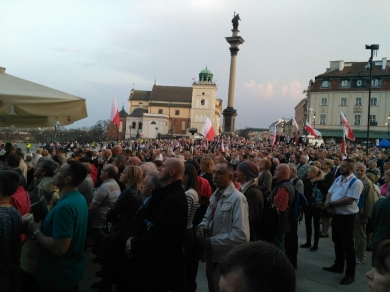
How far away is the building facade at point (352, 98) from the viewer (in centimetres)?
5862

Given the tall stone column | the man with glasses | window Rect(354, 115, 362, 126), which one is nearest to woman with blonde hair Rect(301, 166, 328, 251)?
the man with glasses

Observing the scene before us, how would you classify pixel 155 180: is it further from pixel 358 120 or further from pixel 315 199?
pixel 358 120

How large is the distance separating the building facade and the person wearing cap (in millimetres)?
56131

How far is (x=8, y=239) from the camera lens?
2926 mm

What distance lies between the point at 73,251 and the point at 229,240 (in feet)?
5.27

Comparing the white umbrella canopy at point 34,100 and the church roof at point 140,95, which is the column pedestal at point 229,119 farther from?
the church roof at point 140,95

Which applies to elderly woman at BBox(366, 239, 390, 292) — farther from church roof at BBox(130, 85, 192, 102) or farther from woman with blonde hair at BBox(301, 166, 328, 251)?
church roof at BBox(130, 85, 192, 102)

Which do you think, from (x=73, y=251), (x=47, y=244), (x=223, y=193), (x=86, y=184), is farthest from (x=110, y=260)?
(x=86, y=184)

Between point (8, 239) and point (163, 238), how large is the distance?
4.47ft

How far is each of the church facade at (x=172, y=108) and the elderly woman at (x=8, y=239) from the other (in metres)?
89.6

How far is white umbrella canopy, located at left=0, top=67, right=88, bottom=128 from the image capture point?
17.3 ft

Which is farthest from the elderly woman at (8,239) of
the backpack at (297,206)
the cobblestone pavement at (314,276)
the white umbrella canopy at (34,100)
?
the backpack at (297,206)

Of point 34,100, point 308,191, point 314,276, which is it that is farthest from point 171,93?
point 314,276

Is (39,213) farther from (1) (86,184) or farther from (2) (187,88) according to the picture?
(2) (187,88)
